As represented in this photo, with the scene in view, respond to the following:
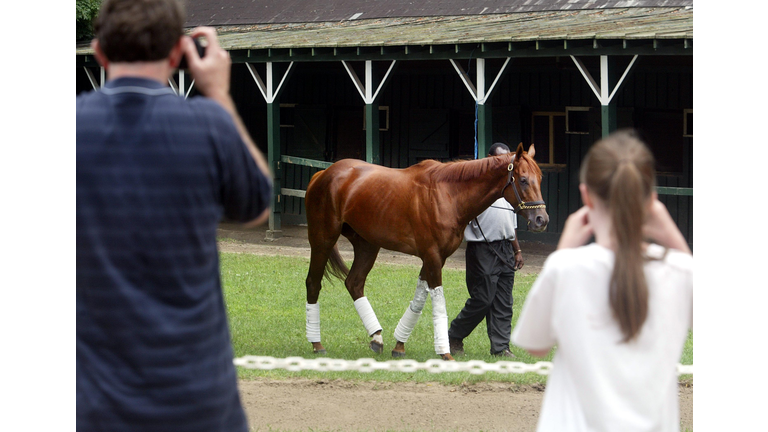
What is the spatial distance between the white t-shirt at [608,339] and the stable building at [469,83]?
1119cm

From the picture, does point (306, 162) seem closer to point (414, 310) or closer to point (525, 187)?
point (414, 310)

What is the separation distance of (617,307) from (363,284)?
6.42 meters

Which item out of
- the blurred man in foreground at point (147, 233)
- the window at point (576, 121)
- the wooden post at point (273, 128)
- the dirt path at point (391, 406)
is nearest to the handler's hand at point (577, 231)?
the blurred man in foreground at point (147, 233)

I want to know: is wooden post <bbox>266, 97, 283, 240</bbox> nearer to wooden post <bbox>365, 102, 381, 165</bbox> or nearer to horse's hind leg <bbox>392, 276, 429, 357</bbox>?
wooden post <bbox>365, 102, 381, 165</bbox>

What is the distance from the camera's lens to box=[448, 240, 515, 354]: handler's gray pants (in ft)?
26.8

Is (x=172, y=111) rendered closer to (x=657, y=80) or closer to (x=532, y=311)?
(x=532, y=311)

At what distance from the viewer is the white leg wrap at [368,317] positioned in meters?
8.34

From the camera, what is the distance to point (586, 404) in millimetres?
2350

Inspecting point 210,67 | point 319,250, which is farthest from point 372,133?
point 210,67

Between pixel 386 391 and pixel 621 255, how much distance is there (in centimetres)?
478

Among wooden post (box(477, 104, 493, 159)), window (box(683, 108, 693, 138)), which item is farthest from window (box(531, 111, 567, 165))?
window (box(683, 108, 693, 138))

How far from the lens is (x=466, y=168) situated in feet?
26.2

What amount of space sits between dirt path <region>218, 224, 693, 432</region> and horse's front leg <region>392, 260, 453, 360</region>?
73 centimetres

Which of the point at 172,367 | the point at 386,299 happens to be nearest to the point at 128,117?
the point at 172,367
